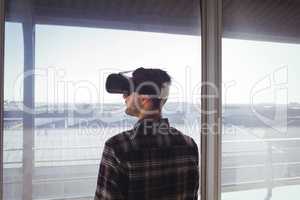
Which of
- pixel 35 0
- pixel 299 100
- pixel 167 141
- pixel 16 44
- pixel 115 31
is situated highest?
pixel 35 0

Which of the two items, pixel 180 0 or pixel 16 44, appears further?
pixel 180 0

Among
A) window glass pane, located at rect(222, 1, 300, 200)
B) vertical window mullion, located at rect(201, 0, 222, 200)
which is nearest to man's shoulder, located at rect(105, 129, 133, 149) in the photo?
vertical window mullion, located at rect(201, 0, 222, 200)

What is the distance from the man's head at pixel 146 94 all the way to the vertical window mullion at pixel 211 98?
0.59 m

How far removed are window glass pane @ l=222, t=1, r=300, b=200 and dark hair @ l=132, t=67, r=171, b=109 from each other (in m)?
0.71

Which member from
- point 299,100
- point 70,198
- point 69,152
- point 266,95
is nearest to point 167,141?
point 69,152

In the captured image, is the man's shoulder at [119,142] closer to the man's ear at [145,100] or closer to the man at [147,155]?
the man at [147,155]

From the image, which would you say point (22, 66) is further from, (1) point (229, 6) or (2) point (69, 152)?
(1) point (229, 6)

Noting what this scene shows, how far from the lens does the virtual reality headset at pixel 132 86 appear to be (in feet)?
4.19

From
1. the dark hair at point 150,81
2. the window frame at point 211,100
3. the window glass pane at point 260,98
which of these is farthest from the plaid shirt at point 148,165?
the window glass pane at point 260,98

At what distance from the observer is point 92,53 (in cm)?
170

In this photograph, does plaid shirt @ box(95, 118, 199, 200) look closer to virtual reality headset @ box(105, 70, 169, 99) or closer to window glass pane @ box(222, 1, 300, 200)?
virtual reality headset @ box(105, 70, 169, 99)

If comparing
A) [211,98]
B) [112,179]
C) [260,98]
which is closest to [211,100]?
[211,98]

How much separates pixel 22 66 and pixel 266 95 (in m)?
1.64

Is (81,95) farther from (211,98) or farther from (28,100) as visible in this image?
(211,98)
